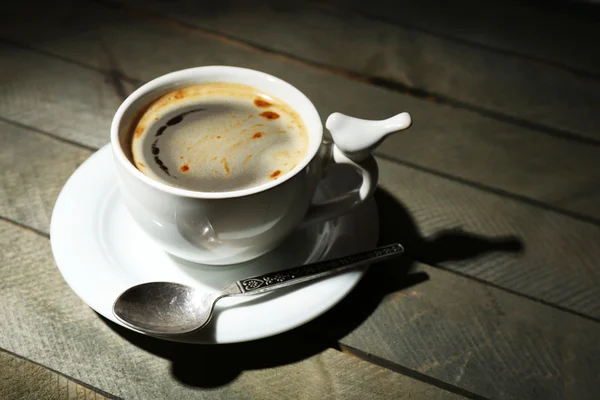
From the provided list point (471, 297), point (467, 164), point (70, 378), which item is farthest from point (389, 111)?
point (70, 378)

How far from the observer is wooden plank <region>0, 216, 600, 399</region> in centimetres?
68

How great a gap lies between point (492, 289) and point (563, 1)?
31.9 inches

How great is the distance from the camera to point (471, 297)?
79 cm

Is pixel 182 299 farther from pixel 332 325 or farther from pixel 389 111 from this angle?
pixel 389 111

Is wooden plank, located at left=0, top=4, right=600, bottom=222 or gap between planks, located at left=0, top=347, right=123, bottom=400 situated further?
wooden plank, located at left=0, top=4, right=600, bottom=222

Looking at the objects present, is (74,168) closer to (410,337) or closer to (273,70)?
(273,70)

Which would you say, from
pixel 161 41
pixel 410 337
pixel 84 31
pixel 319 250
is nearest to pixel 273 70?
pixel 161 41

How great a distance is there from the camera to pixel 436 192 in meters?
0.94

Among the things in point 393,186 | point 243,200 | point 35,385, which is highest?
point 243,200

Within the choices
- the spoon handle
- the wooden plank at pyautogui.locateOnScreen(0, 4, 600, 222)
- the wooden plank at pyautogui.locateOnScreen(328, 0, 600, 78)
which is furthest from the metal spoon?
the wooden plank at pyautogui.locateOnScreen(328, 0, 600, 78)

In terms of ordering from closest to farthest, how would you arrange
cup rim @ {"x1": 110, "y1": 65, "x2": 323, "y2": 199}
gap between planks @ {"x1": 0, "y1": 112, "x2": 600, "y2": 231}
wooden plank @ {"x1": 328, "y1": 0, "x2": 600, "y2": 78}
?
cup rim @ {"x1": 110, "y1": 65, "x2": 323, "y2": 199}, gap between planks @ {"x1": 0, "y1": 112, "x2": 600, "y2": 231}, wooden plank @ {"x1": 328, "y1": 0, "x2": 600, "y2": 78}

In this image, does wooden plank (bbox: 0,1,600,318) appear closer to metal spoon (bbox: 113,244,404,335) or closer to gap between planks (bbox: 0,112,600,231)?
gap between planks (bbox: 0,112,600,231)

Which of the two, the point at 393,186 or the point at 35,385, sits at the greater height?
the point at 393,186

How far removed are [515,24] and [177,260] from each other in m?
0.88
